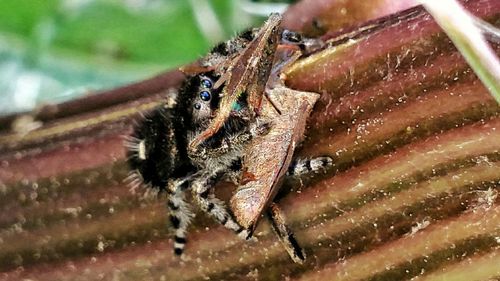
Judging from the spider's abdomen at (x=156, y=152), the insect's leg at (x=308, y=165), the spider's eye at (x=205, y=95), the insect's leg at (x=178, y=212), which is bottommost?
the insect's leg at (x=178, y=212)

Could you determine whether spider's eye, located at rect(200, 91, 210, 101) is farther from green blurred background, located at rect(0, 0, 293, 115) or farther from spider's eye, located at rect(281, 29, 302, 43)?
green blurred background, located at rect(0, 0, 293, 115)

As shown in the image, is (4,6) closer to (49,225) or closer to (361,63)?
(49,225)

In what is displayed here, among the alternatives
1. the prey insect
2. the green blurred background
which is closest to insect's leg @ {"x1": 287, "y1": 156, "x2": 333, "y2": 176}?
the prey insect

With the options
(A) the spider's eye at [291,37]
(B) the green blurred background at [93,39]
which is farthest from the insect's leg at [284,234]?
(B) the green blurred background at [93,39]

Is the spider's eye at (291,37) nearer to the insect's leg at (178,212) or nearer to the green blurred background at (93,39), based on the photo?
the insect's leg at (178,212)

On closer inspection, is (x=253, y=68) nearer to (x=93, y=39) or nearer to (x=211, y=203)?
(x=211, y=203)

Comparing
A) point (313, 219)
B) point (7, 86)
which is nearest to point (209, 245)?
point (313, 219)

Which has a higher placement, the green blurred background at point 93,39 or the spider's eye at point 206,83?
the spider's eye at point 206,83
